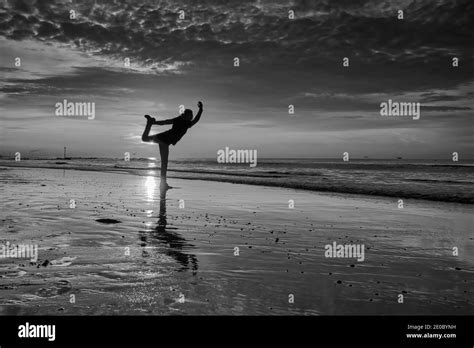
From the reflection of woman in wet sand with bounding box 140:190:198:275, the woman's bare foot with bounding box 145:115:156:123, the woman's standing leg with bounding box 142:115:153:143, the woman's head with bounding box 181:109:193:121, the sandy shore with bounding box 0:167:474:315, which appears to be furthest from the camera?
the woman's head with bounding box 181:109:193:121

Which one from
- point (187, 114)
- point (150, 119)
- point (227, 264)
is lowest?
point (227, 264)

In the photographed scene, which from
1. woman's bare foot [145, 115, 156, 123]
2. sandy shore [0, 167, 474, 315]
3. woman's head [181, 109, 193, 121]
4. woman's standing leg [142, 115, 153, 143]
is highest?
woman's head [181, 109, 193, 121]

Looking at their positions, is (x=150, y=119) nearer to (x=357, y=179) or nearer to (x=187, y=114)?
(x=187, y=114)

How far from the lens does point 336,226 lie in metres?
10.5

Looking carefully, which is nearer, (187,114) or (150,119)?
(150,119)

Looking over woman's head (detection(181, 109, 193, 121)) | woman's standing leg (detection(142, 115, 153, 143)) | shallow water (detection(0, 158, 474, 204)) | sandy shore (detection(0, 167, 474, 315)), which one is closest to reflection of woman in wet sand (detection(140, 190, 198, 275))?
sandy shore (detection(0, 167, 474, 315))

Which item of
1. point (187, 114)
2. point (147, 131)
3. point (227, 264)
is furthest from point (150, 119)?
point (227, 264)

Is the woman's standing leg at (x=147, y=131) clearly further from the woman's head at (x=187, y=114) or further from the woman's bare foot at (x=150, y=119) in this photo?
the woman's head at (x=187, y=114)

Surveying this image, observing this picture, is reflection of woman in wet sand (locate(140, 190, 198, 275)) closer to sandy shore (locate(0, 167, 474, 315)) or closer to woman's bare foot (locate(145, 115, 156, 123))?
sandy shore (locate(0, 167, 474, 315))

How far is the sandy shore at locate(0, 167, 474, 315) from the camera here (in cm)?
459

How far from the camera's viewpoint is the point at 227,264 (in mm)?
6285

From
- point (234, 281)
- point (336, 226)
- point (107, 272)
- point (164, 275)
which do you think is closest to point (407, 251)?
point (336, 226)

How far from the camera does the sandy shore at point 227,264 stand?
15.0 feet
